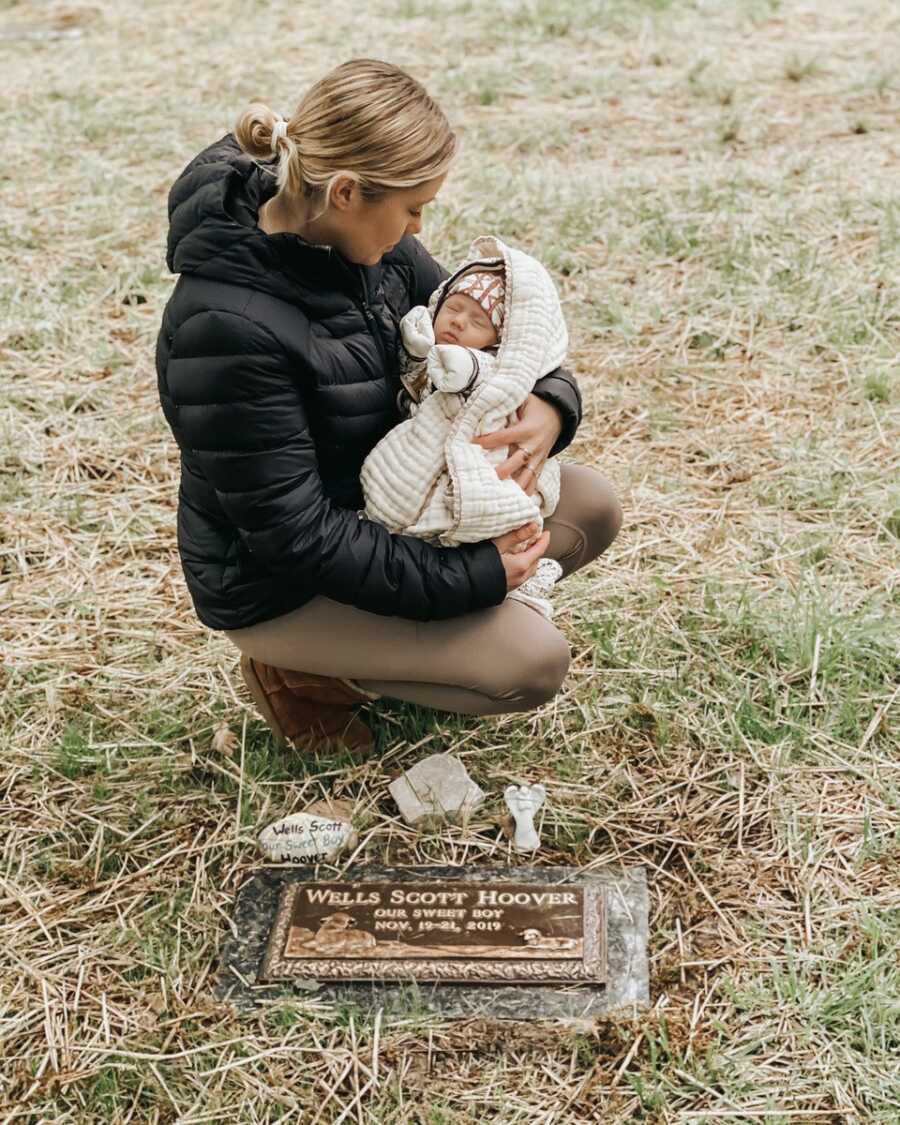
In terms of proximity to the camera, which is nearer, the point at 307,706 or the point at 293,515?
the point at 293,515

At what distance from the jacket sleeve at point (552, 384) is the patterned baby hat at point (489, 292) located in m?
0.19

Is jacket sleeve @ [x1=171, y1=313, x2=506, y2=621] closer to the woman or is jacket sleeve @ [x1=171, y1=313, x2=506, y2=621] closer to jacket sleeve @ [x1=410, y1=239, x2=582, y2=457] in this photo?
the woman

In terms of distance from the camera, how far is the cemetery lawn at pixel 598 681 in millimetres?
2354

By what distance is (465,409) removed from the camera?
2627 millimetres

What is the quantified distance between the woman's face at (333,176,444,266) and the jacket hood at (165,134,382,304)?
1.6 inches

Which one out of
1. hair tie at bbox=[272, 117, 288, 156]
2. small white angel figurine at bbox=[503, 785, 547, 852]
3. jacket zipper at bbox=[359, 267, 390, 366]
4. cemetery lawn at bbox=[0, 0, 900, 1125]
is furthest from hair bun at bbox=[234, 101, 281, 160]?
small white angel figurine at bbox=[503, 785, 547, 852]

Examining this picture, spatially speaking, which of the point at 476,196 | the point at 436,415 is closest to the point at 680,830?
the point at 436,415

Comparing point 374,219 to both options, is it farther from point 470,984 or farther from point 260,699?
point 470,984

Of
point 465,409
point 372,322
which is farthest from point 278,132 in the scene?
point 465,409

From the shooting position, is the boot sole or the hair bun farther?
the boot sole

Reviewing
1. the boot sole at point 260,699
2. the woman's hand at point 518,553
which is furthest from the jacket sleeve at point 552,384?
the boot sole at point 260,699

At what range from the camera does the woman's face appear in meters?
2.40

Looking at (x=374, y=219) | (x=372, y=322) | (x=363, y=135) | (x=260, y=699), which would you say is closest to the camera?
(x=363, y=135)

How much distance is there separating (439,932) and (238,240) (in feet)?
4.59
